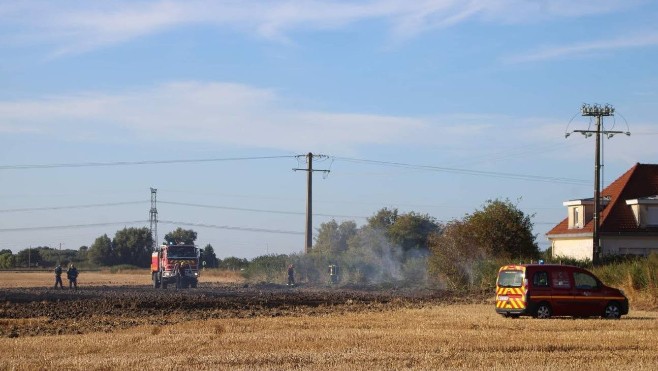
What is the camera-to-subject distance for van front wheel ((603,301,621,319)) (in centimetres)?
3291

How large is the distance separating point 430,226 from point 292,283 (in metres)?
28.7

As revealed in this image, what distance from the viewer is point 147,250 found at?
449 feet

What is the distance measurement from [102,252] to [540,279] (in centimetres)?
11025

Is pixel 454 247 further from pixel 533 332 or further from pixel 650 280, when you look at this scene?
pixel 533 332

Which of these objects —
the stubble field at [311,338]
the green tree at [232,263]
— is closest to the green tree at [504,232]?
the stubble field at [311,338]

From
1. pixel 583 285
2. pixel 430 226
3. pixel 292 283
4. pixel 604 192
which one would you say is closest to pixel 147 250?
pixel 430 226

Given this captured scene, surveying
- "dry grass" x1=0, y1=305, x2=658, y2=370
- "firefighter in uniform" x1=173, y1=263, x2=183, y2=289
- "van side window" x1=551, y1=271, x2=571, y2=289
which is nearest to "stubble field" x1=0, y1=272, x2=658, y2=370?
"dry grass" x1=0, y1=305, x2=658, y2=370

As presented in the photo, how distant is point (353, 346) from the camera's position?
70.8 feet

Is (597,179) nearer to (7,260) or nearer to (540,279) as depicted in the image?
(540,279)

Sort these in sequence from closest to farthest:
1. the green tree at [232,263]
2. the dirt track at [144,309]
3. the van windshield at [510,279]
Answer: the dirt track at [144,309], the van windshield at [510,279], the green tree at [232,263]

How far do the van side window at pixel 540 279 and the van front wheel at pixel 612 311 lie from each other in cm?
208

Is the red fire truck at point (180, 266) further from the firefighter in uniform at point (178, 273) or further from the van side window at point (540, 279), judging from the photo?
the van side window at point (540, 279)

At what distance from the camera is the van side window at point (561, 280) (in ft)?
108

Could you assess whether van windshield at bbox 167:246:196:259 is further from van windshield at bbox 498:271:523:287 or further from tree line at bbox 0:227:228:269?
tree line at bbox 0:227:228:269
